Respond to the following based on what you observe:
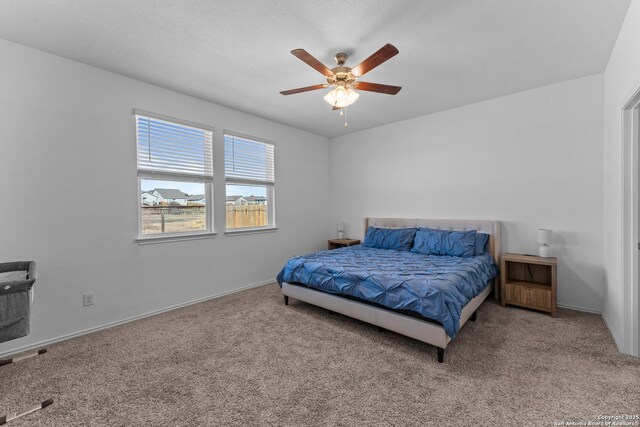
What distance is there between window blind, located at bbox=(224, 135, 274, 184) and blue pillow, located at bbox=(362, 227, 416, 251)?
195 centimetres

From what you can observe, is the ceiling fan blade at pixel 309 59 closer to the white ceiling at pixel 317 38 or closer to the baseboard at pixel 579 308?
the white ceiling at pixel 317 38

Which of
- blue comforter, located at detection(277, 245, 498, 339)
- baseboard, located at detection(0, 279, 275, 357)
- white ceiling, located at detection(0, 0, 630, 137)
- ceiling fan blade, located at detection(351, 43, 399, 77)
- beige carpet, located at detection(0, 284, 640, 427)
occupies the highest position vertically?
white ceiling, located at detection(0, 0, 630, 137)

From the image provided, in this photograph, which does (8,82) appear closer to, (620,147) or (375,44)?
(375,44)

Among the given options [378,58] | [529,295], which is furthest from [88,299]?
[529,295]

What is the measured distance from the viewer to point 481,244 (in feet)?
11.8

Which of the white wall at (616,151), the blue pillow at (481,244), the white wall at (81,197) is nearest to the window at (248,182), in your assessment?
the white wall at (81,197)

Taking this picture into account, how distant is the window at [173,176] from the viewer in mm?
Answer: 3209

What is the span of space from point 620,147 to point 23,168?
5285 mm

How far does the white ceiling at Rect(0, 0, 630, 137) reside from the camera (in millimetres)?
1987

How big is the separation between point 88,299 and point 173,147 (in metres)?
A: 1.91

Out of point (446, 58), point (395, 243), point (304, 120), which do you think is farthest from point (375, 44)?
point (395, 243)

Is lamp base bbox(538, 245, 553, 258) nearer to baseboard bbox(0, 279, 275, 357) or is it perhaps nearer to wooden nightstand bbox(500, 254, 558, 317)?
wooden nightstand bbox(500, 254, 558, 317)

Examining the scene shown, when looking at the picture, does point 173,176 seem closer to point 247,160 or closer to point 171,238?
point 171,238

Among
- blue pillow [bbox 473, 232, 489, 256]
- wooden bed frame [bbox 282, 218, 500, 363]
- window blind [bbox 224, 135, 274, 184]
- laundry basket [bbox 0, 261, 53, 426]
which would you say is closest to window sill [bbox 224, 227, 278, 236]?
window blind [bbox 224, 135, 274, 184]
